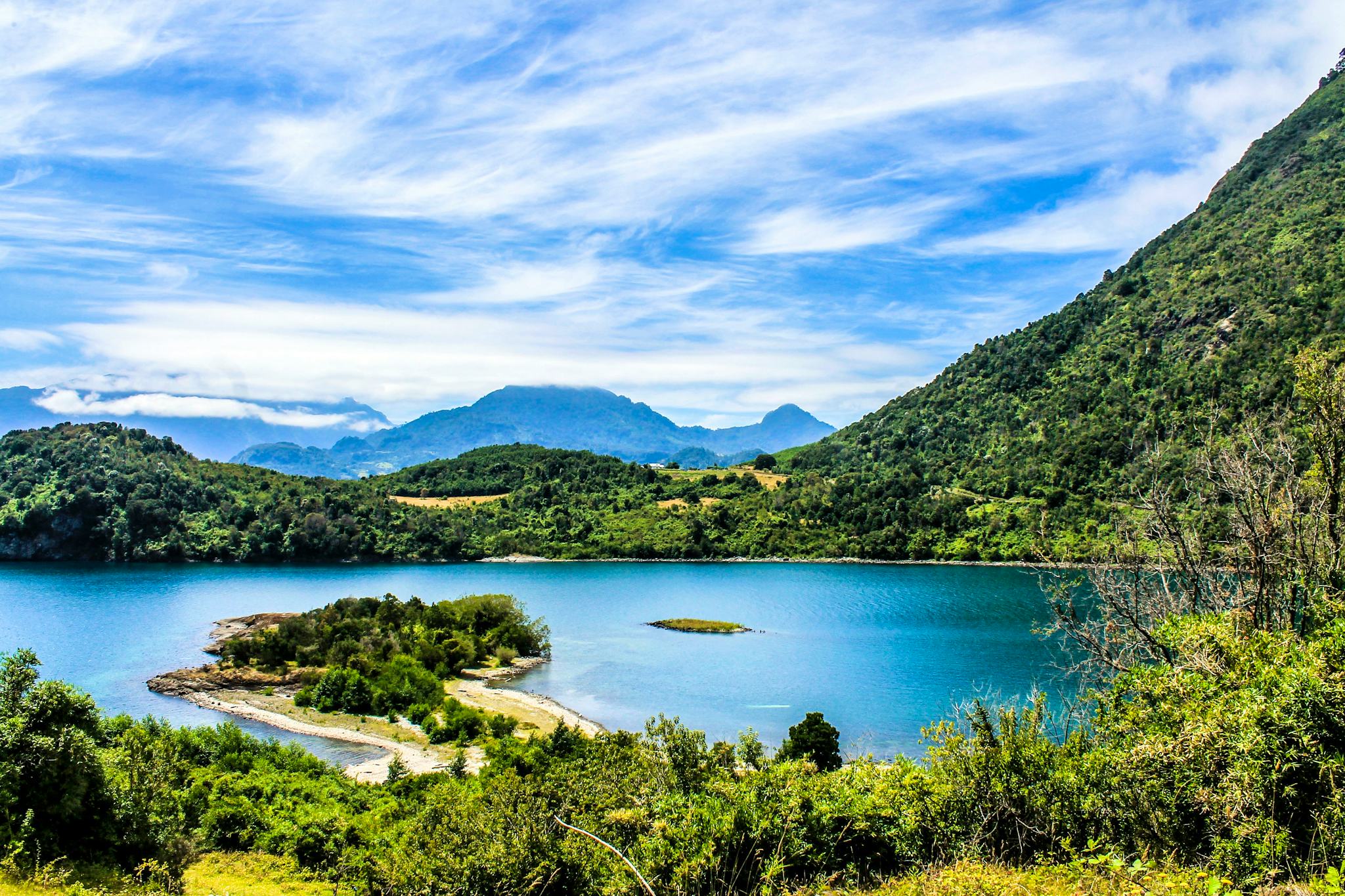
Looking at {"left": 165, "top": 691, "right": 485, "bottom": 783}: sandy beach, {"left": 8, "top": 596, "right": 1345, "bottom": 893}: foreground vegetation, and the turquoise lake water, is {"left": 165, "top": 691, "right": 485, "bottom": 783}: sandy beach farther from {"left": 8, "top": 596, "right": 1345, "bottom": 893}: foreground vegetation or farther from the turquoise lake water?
{"left": 8, "top": 596, "right": 1345, "bottom": 893}: foreground vegetation

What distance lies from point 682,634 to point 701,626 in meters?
3.02

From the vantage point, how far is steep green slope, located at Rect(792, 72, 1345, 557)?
323 ft

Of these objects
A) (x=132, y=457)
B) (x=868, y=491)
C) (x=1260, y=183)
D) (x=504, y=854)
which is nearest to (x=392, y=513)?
(x=132, y=457)

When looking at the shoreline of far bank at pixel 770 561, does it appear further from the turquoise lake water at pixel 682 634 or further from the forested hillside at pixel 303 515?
the turquoise lake water at pixel 682 634

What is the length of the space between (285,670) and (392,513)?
91639mm

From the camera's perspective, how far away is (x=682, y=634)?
2566 inches

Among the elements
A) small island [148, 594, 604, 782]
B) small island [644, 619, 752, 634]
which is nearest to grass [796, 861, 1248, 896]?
small island [148, 594, 604, 782]

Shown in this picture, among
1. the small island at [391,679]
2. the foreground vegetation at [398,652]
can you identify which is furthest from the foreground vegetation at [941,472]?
the foreground vegetation at [398,652]

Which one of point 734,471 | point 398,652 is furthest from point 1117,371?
point 398,652

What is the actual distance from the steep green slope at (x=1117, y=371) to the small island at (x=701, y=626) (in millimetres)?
38071

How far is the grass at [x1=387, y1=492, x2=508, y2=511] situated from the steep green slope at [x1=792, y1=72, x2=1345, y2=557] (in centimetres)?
7243

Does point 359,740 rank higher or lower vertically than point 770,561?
lower

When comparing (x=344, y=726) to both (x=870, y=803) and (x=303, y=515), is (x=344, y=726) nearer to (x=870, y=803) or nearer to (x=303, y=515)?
(x=870, y=803)

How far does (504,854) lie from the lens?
34.8 feet
